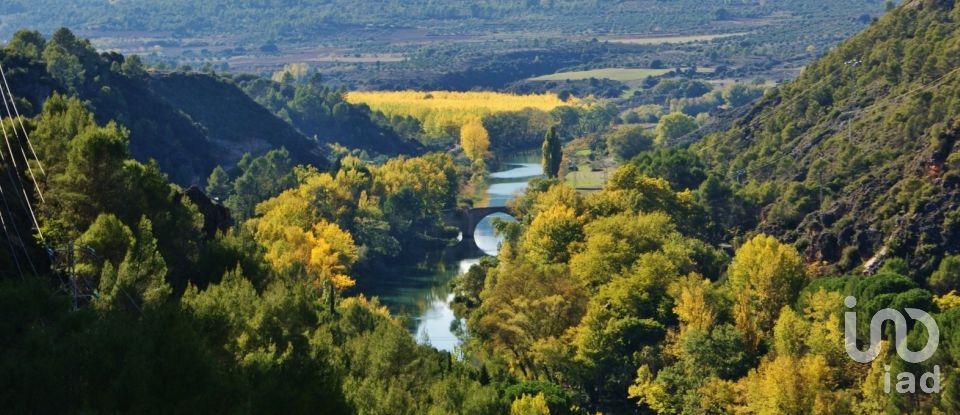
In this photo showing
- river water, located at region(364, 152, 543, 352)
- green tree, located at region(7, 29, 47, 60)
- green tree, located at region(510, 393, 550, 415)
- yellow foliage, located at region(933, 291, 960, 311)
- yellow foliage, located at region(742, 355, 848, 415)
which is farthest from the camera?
green tree, located at region(7, 29, 47, 60)

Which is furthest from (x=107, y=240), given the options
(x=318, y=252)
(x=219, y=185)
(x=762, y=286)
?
(x=219, y=185)

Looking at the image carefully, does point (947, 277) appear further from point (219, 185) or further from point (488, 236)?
point (219, 185)

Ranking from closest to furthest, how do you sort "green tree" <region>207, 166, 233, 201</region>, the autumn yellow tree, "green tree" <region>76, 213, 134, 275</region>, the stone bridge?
1. "green tree" <region>76, 213, 134, 275</region>
2. the autumn yellow tree
3. "green tree" <region>207, 166, 233, 201</region>
4. the stone bridge

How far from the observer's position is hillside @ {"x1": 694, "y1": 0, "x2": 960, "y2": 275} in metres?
117

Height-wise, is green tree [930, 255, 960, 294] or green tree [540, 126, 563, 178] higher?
green tree [930, 255, 960, 294]

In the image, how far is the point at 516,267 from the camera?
360ft

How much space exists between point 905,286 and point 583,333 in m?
16.5

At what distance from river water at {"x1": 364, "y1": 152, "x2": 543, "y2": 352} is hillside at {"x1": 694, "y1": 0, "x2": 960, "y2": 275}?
2222 centimetres

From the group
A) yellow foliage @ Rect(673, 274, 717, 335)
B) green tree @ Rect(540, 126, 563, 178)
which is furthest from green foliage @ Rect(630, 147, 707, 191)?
yellow foliage @ Rect(673, 274, 717, 335)

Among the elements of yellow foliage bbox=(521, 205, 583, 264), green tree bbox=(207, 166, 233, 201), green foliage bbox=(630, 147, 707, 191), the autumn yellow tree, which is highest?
the autumn yellow tree

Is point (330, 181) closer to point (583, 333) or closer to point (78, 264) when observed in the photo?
point (583, 333)

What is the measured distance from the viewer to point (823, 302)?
8912 cm

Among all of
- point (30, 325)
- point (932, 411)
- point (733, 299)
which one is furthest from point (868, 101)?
point (30, 325)

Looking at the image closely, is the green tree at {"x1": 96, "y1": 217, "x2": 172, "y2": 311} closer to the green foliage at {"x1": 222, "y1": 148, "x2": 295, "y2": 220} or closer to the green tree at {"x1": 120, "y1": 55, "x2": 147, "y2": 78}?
the green foliage at {"x1": 222, "y1": 148, "x2": 295, "y2": 220}
